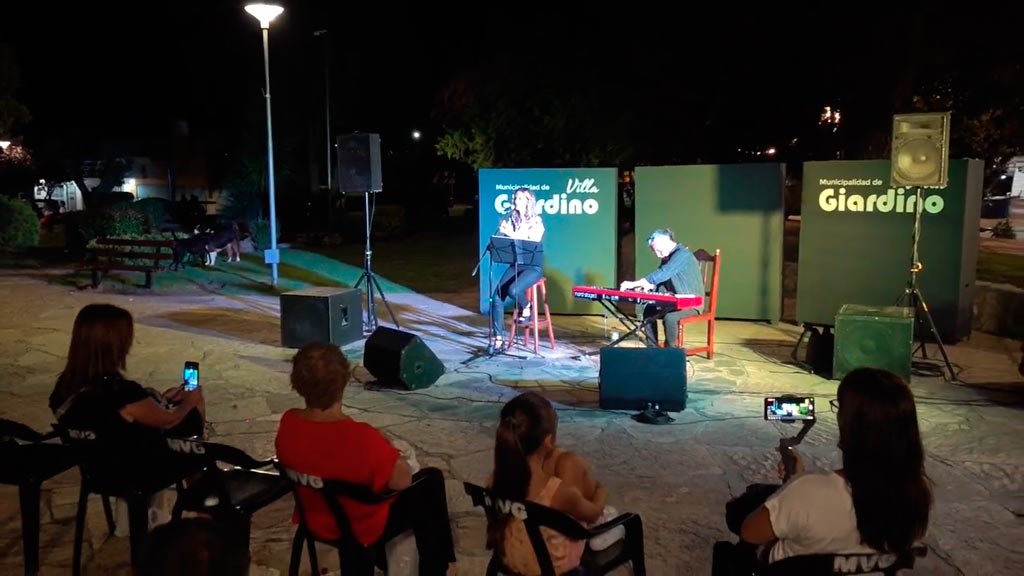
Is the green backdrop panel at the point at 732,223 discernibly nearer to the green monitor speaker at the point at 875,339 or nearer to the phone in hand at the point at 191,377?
the green monitor speaker at the point at 875,339

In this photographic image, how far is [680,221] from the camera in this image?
11164mm

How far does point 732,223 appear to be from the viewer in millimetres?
10922

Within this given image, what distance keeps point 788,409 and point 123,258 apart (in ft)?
44.3

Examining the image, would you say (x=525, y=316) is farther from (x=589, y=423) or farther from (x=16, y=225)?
(x=16, y=225)

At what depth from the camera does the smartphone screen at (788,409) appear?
3.54 meters

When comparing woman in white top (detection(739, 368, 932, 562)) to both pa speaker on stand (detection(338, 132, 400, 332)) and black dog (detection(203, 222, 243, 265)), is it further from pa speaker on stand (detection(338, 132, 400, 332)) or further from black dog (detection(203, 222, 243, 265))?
black dog (detection(203, 222, 243, 265))

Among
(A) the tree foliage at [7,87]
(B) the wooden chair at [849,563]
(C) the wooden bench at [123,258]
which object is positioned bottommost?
(B) the wooden chair at [849,563]

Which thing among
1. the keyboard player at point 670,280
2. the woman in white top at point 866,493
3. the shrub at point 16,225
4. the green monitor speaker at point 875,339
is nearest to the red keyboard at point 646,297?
the keyboard player at point 670,280

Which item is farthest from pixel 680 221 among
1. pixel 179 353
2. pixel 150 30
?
pixel 150 30

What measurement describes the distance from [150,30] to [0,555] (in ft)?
108

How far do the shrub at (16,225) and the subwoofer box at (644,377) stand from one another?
1658 cm

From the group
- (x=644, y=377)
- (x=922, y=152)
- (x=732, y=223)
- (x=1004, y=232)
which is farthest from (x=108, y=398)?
(x=1004, y=232)

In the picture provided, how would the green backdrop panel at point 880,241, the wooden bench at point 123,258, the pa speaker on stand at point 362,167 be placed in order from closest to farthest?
the green backdrop panel at point 880,241, the pa speaker on stand at point 362,167, the wooden bench at point 123,258

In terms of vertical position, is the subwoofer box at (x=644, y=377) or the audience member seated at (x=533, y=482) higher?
the audience member seated at (x=533, y=482)
